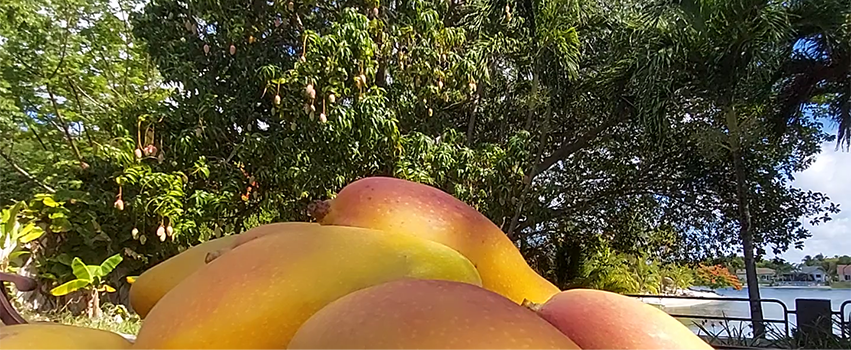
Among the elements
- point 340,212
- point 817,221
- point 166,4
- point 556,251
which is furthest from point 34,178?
point 817,221

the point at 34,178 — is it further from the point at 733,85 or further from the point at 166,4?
the point at 733,85

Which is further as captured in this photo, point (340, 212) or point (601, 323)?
point (340, 212)

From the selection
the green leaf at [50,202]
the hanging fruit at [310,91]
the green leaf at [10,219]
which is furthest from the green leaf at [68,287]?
the hanging fruit at [310,91]

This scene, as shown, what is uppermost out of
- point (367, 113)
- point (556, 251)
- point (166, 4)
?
point (166, 4)

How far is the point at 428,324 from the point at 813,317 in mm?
4500

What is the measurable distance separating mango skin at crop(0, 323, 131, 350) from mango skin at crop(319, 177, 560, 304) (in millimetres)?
207

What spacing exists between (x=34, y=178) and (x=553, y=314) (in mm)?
9276

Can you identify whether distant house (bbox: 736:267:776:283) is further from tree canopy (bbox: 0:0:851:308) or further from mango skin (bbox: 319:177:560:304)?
mango skin (bbox: 319:177:560:304)

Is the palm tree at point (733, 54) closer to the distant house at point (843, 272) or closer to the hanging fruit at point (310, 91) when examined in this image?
the distant house at point (843, 272)

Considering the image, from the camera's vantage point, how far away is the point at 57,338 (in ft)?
1.46

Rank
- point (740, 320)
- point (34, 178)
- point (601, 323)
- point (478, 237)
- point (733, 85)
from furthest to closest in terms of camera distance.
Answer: point (34, 178), point (733, 85), point (740, 320), point (478, 237), point (601, 323)

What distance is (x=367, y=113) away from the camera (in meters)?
4.87

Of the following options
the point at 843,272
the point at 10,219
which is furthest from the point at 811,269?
the point at 10,219

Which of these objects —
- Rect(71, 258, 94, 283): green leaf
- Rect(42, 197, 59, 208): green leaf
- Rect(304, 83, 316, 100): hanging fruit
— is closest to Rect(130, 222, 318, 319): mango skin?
Rect(304, 83, 316, 100): hanging fruit
